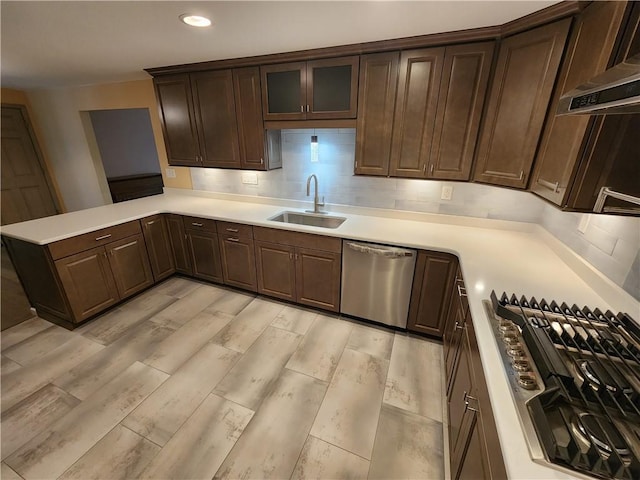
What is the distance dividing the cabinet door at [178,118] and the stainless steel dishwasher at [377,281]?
6.82 feet

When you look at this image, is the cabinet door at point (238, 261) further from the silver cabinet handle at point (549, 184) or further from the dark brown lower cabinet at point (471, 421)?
the silver cabinet handle at point (549, 184)

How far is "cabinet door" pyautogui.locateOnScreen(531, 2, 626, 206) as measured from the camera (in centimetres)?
114

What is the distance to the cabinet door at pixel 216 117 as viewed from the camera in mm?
2592

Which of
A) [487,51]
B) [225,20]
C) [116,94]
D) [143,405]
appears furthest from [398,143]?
[116,94]

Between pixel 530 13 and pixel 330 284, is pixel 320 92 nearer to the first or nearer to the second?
pixel 530 13

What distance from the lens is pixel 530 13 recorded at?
1.51m

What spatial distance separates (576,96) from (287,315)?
8.10 feet

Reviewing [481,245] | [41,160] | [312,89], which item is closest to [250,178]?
[312,89]

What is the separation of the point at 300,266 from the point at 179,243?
159cm

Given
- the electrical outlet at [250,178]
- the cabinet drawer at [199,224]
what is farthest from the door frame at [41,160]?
the electrical outlet at [250,178]

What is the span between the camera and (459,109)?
1927 millimetres

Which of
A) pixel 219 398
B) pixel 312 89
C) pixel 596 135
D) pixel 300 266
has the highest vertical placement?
pixel 312 89

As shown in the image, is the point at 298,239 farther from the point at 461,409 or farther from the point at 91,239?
the point at 91,239

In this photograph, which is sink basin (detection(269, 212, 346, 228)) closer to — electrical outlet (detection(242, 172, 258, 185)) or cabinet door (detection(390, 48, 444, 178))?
electrical outlet (detection(242, 172, 258, 185))
